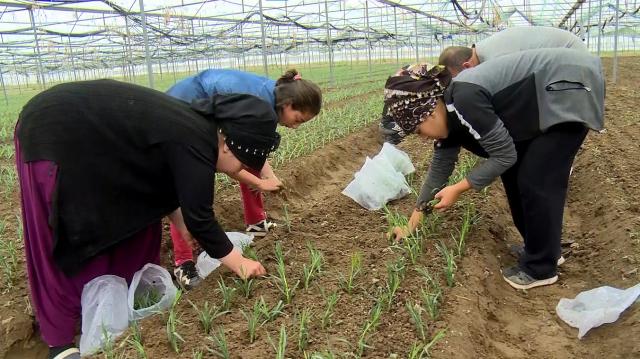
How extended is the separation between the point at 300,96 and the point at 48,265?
5.18 feet

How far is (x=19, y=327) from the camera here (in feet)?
9.50

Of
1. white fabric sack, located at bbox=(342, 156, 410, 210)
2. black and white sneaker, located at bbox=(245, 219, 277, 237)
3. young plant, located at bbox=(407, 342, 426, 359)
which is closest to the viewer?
young plant, located at bbox=(407, 342, 426, 359)

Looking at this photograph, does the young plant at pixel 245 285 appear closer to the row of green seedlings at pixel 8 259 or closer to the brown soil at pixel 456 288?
the brown soil at pixel 456 288

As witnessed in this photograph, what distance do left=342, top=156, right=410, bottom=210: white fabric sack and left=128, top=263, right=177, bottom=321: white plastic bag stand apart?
1951 mm

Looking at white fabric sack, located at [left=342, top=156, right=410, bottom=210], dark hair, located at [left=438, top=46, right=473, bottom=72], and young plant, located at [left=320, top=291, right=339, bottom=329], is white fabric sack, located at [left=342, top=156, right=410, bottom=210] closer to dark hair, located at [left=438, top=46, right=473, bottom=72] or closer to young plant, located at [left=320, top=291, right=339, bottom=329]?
dark hair, located at [left=438, top=46, right=473, bottom=72]

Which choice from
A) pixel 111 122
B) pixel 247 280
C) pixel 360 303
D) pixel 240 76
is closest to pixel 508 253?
pixel 360 303

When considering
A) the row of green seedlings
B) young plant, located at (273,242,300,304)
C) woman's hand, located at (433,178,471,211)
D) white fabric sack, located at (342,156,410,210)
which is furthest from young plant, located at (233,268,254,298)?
white fabric sack, located at (342,156,410,210)

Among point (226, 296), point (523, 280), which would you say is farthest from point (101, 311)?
point (523, 280)

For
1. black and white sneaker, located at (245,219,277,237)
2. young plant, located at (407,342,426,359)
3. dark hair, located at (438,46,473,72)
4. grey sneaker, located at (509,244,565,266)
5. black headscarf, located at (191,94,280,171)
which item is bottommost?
grey sneaker, located at (509,244,565,266)

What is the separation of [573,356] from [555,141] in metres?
1.09

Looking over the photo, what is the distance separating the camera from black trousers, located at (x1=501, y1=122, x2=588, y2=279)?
9.14 ft

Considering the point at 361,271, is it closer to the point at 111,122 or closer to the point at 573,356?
the point at 573,356

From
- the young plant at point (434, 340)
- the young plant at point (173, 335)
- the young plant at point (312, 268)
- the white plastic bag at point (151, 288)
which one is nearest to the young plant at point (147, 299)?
the white plastic bag at point (151, 288)

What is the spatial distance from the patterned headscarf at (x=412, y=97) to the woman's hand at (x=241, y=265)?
1068 mm
